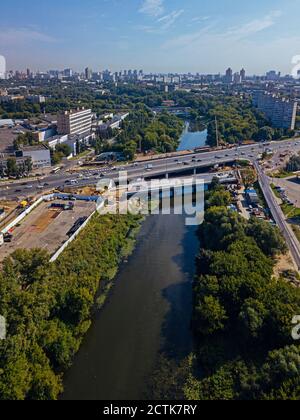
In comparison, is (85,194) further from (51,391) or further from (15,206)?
(51,391)

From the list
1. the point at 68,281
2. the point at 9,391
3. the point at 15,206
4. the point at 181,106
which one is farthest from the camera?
the point at 181,106

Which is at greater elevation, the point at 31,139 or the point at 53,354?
the point at 31,139

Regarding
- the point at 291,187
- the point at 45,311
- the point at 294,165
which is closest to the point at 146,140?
the point at 294,165

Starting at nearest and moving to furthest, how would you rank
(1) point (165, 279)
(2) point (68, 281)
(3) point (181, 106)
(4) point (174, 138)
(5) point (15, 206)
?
(2) point (68, 281)
(1) point (165, 279)
(5) point (15, 206)
(4) point (174, 138)
(3) point (181, 106)

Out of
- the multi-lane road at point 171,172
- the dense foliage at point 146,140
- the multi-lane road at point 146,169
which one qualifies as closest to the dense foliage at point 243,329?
the multi-lane road at point 171,172

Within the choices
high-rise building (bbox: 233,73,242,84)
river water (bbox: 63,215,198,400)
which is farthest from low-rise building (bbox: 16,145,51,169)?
high-rise building (bbox: 233,73,242,84)
